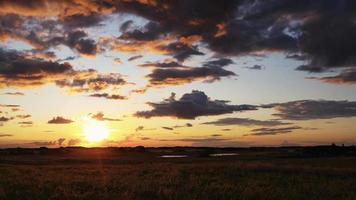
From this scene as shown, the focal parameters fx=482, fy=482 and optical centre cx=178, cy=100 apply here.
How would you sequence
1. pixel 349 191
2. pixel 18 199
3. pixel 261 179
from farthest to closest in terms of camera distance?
1. pixel 261 179
2. pixel 349 191
3. pixel 18 199

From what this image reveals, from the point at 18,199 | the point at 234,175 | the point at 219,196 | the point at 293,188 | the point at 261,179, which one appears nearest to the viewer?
the point at 18,199

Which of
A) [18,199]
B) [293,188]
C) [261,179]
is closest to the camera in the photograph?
[18,199]

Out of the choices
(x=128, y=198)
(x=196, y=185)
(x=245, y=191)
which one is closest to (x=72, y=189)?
(x=128, y=198)

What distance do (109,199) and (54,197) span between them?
2876 mm

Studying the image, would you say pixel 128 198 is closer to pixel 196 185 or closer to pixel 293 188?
pixel 196 185

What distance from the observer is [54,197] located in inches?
918

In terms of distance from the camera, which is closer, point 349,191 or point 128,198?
point 128,198

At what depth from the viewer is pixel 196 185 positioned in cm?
2825

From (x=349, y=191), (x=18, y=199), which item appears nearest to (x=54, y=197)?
(x=18, y=199)

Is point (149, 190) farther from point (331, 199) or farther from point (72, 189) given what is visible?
point (331, 199)

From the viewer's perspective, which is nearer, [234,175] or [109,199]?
[109,199]

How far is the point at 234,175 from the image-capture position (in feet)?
118

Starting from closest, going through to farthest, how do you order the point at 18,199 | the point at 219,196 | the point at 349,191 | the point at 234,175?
the point at 18,199 → the point at 219,196 → the point at 349,191 → the point at 234,175

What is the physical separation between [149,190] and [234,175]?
38.8 feet
